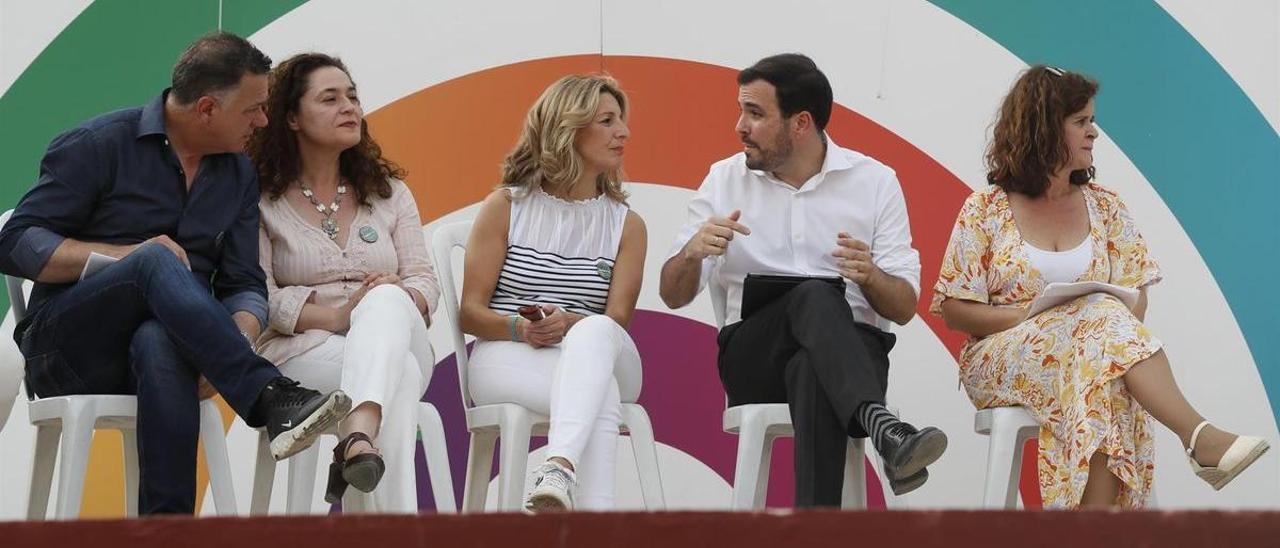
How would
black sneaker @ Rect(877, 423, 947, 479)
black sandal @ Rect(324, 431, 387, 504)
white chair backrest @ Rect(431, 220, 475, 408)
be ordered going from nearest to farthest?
black sandal @ Rect(324, 431, 387, 504) → black sneaker @ Rect(877, 423, 947, 479) → white chair backrest @ Rect(431, 220, 475, 408)

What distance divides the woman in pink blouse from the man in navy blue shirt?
12 cm

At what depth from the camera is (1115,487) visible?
3.27 metres

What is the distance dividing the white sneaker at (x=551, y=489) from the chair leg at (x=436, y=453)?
1.24ft

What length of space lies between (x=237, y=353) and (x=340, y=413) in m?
0.23

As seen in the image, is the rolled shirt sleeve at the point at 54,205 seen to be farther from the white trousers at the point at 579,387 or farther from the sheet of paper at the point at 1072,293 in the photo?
the sheet of paper at the point at 1072,293

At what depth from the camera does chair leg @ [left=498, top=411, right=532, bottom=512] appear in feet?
10.5

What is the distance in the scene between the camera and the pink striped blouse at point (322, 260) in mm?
3393

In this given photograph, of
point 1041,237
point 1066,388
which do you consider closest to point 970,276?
point 1041,237

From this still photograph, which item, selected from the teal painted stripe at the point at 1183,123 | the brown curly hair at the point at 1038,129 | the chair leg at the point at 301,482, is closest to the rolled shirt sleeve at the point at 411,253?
the chair leg at the point at 301,482

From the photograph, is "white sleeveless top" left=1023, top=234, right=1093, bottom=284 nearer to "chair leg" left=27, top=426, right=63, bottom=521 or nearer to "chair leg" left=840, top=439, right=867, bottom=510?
"chair leg" left=840, top=439, right=867, bottom=510

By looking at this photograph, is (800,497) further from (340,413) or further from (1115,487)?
(340,413)

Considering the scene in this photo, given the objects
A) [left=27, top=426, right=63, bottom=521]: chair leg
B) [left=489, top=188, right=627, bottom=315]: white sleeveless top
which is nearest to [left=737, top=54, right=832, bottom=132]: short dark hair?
[left=489, top=188, right=627, bottom=315]: white sleeveless top

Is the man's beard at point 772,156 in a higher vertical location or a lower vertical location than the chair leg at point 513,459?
higher

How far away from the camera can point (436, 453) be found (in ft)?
10.8
